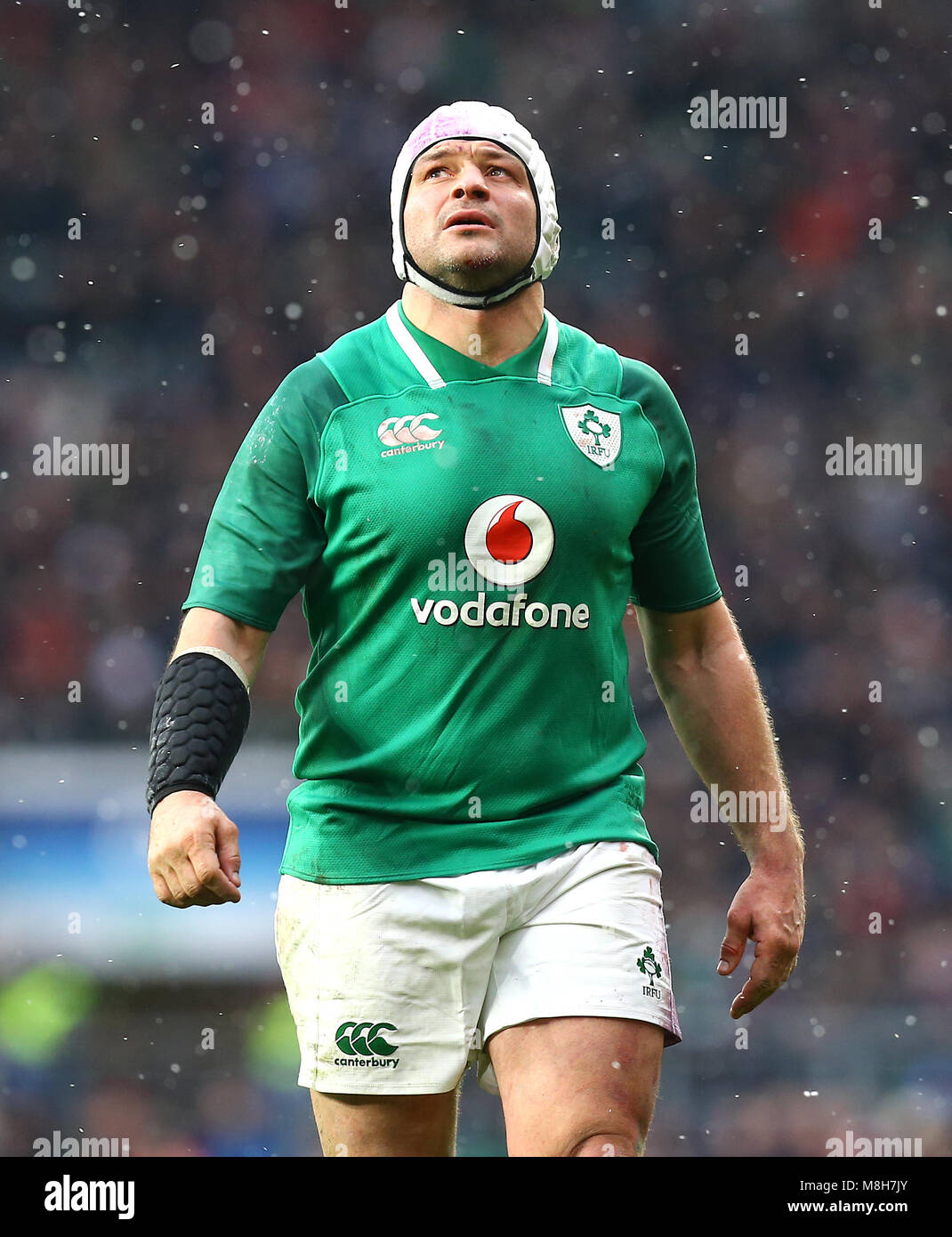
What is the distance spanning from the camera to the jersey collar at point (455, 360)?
10.3 feet

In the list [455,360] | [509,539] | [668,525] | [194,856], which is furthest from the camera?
[668,525]

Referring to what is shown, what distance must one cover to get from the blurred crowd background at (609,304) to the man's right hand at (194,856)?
12.9 ft

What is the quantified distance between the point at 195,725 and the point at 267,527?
406 mm

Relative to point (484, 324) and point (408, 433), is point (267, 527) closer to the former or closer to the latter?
point (408, 433)

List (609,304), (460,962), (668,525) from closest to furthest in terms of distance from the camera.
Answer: (460,962) < (668,525) < (609,304)

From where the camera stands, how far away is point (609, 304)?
771 centimetres

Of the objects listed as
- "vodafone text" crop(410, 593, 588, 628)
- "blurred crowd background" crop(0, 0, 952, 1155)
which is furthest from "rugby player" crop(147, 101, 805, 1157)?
"blurred crowd background" crop(0, 0, 952, 1155)

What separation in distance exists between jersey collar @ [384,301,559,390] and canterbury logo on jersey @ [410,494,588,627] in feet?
0.95

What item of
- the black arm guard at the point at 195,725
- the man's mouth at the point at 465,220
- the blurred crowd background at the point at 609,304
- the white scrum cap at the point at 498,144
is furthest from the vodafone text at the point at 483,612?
the blurred crowd background at the point at 609,304

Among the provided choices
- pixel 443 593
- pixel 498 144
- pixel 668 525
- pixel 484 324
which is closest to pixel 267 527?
pixel 443 593

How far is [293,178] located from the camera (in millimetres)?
7828

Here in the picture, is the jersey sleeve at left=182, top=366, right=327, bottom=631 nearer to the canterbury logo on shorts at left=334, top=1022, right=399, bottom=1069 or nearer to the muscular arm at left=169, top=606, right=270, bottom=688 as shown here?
the muscular arm at left=169, top=606, right=270, bottom=688

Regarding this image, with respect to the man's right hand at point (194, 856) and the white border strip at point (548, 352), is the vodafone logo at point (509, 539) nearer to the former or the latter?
the white border strip at point (548, 352)

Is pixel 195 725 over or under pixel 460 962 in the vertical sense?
over
